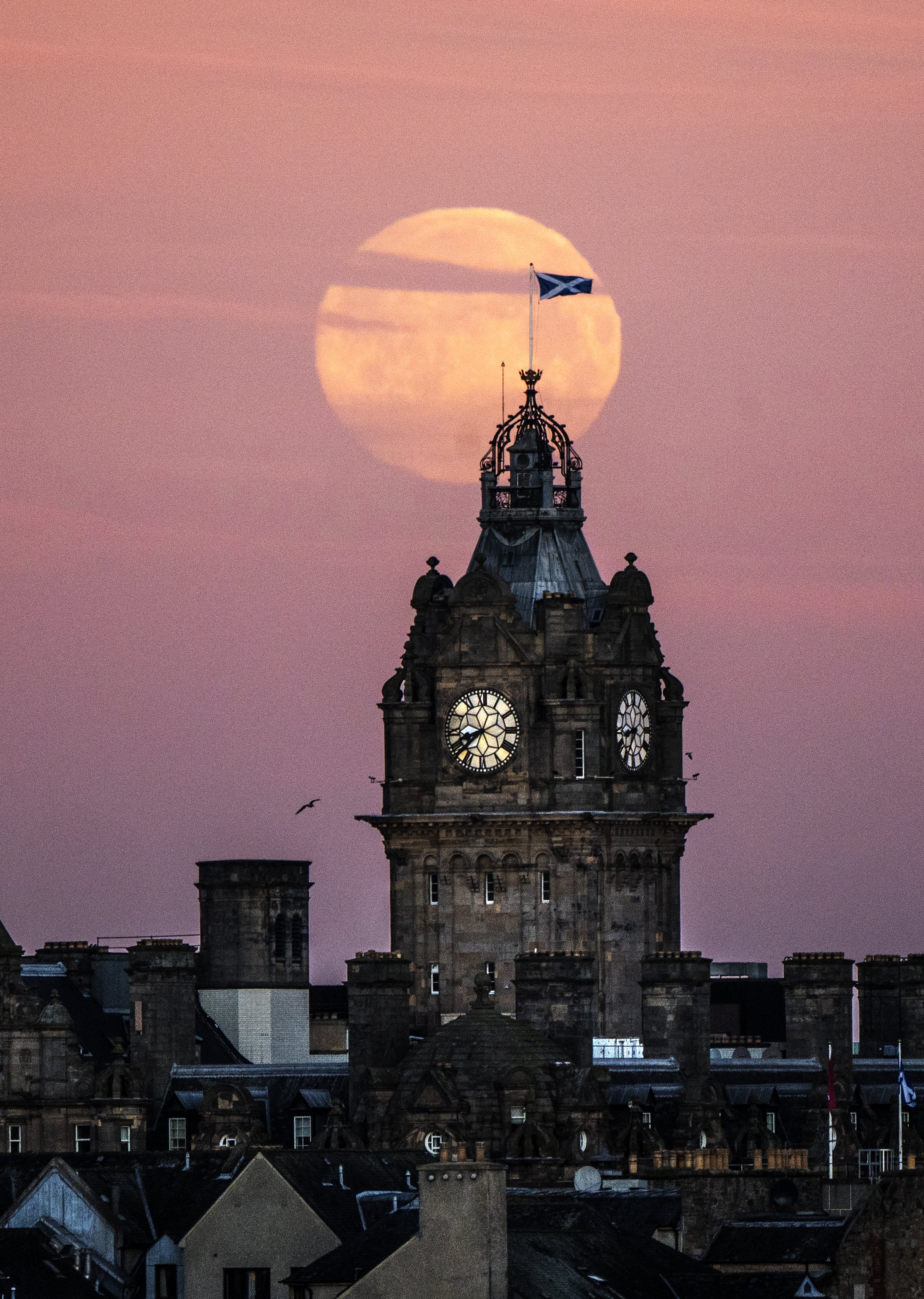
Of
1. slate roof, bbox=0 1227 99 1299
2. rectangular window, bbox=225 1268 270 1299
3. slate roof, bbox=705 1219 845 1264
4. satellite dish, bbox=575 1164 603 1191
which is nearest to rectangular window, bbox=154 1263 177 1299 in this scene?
slate roof, bbox=0 1227 99 1299

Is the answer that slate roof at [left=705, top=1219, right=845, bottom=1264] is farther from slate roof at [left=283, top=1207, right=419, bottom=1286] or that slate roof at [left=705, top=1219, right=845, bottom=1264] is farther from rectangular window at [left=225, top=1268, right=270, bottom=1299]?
rectangular window at [left=225, top=1268, right=270, bottom=1299]

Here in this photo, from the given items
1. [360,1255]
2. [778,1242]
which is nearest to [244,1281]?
[360,1255]

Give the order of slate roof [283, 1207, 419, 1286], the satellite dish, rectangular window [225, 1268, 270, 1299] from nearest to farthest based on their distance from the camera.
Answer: slate roof [283, 1207, 419, 1286] < rectangular window [225, 1268, 270, 1299] < the satellite dish

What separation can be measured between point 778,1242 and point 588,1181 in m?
12.4

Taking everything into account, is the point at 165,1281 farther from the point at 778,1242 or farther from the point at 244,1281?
the point at 778,1242

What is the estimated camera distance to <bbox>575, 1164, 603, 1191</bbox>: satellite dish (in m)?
194

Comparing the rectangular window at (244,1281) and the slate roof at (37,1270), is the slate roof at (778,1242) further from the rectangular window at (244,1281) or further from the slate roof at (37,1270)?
the slate roof at (37,1270)

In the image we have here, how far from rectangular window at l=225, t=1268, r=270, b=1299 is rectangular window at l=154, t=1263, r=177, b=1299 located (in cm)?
376

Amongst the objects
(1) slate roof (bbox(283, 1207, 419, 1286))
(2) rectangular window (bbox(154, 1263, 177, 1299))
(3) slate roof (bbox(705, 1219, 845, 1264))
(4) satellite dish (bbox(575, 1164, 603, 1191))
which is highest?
(4) satellite dish (bbox(575, 1164, 603, 1191))

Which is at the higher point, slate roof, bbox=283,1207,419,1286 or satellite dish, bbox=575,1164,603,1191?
satellite dish, bbox=575,1164,603,1191

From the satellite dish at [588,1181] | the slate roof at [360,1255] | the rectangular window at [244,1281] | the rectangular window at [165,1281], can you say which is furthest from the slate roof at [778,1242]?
the rectangular window at [165,1281]

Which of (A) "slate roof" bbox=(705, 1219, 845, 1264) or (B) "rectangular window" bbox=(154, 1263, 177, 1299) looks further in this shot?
(B) "rectangular window" bbox=(154, 1263, 177, 1299)

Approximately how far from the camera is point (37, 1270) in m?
181

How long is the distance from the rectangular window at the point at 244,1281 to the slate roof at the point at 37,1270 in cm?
460
